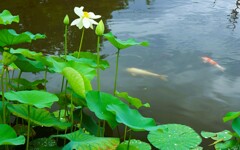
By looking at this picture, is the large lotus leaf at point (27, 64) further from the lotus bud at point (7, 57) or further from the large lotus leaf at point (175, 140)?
the large lotus leaf at point (175, 140)

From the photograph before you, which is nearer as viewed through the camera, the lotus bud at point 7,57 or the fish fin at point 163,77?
the lotus bud at point 7,57

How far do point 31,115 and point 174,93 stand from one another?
4.69 ft

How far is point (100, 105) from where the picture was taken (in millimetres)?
1321

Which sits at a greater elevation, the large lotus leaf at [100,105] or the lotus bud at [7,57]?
→ the lotus bud at [7,57]

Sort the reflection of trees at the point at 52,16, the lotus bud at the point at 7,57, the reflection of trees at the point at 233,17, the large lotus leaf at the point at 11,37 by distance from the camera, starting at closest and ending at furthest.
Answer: the lotus bud at the point at 7,57, the large lotus leaf at the point at 11,37, the reflection of trees at the point at 52,16, the reflection of trees at the point at 233,17

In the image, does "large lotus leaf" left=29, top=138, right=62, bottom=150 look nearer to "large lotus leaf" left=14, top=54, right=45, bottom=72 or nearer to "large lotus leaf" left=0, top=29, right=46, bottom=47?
"large lotus leaf" left=14, top=54, right=45, bottom=72

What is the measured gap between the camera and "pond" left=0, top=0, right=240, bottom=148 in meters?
2.47

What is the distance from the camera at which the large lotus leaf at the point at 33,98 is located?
1.20 m

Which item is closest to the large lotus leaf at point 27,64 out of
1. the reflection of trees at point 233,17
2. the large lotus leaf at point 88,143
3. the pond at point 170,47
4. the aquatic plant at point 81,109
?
the aquatic plant at point 81,109

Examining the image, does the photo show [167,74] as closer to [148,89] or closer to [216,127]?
[148,89]

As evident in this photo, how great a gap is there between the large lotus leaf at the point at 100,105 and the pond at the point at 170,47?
949 mm

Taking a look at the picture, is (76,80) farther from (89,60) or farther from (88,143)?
(89,60)

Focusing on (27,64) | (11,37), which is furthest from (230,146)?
A: (11,37)

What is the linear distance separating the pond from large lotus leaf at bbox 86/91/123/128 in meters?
0.95
